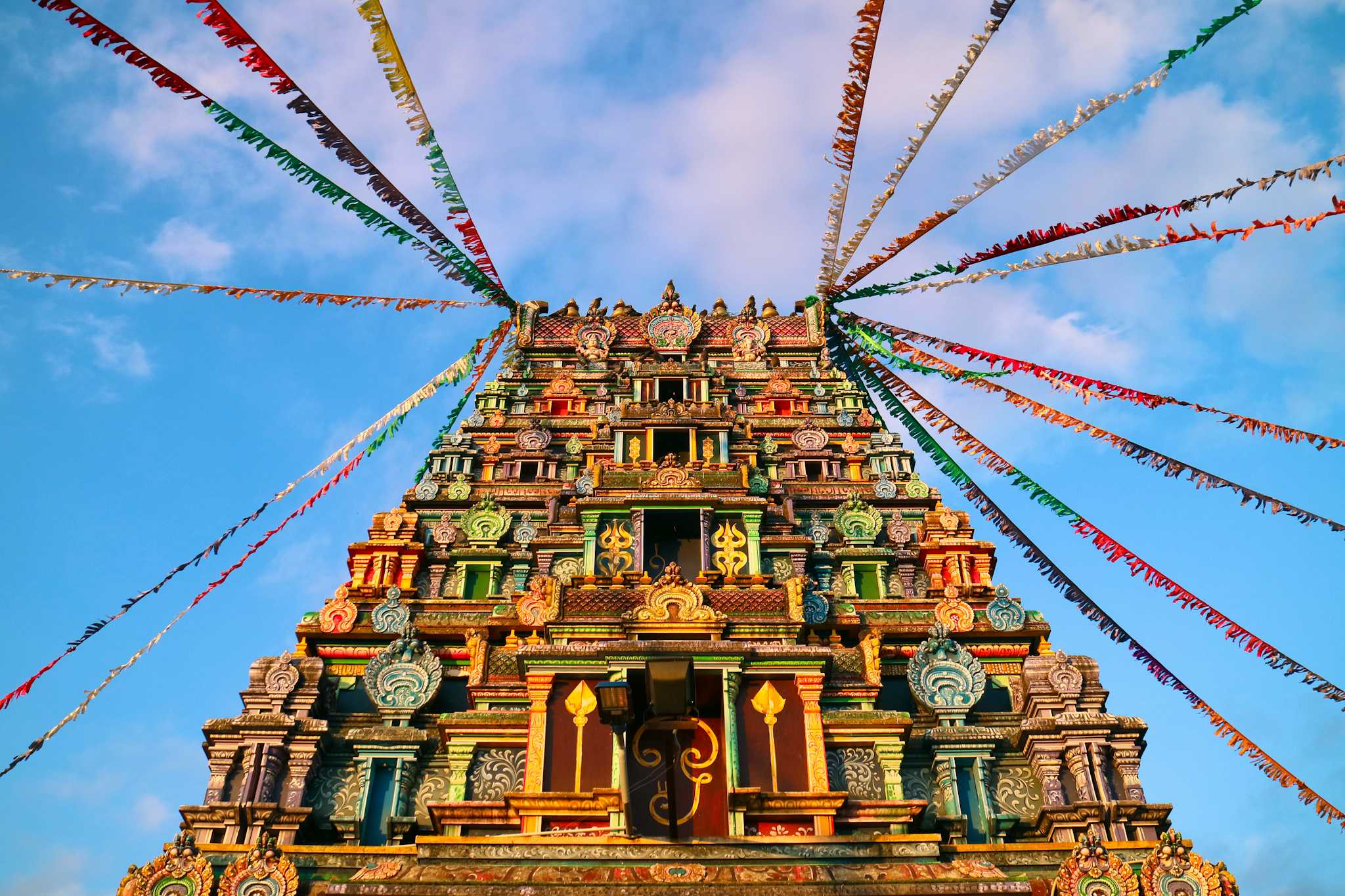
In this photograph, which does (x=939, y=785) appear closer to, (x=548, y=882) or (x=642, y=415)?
(x=548, y=882)

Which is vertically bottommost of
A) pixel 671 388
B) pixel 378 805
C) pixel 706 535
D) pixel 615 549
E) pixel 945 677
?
pixel 378 805

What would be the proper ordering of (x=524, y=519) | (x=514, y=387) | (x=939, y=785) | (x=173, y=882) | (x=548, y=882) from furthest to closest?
(x=514, y=387) < (x=524, y=519) < (x=939, y=785) < (x=173, y=882) < (x=548, y=882)

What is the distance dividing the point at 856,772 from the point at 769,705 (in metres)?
1.41

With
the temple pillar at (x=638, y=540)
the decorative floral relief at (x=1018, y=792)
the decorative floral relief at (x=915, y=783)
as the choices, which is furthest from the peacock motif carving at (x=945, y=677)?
the temple pillar at (x=638, y=540)

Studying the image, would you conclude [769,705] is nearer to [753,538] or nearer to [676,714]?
[676,714]

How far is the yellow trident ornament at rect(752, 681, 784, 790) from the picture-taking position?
13.8 metres

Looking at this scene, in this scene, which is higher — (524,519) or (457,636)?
(524,519)

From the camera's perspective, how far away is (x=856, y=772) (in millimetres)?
14242

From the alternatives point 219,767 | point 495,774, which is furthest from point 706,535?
point 219,767

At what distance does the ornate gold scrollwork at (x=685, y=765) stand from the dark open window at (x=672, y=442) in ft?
26.8

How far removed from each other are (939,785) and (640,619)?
4.39 metres

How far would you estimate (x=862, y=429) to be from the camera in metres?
23.1

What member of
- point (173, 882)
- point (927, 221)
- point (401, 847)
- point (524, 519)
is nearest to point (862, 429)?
point (927, 221)

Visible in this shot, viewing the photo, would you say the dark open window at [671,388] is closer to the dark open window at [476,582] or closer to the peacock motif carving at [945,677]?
the dark open window at [476,582]
